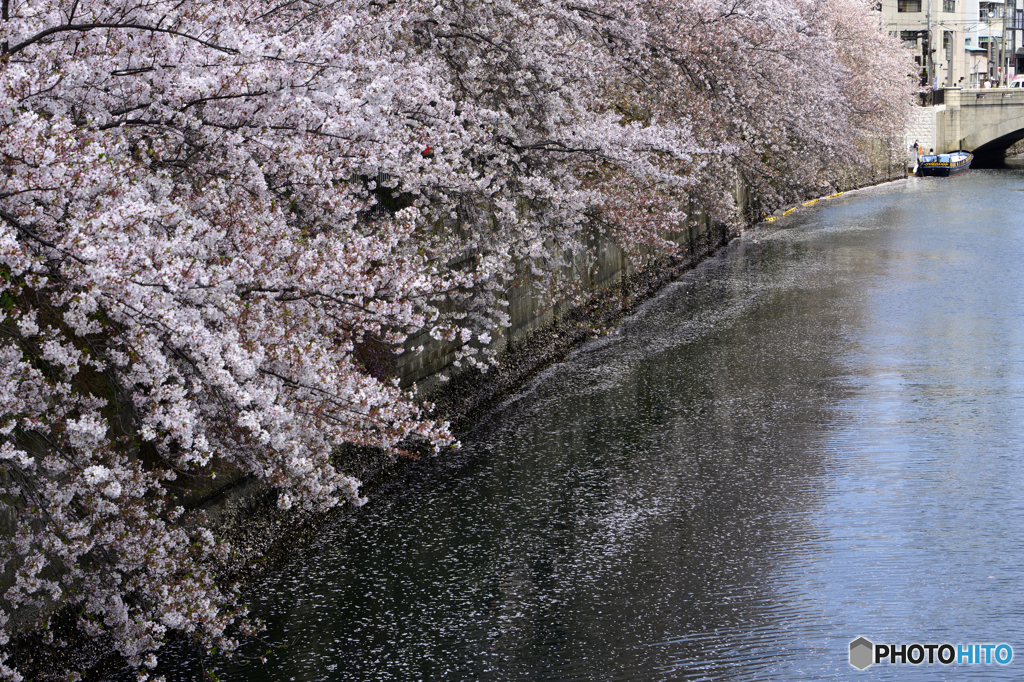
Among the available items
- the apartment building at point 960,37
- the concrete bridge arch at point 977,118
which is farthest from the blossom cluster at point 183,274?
the apartment building at point 960,37

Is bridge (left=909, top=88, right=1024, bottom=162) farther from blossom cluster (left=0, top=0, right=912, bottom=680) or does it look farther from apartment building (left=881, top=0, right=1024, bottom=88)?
blossom cluster (left=0, top=0, right=912, bottom=680)

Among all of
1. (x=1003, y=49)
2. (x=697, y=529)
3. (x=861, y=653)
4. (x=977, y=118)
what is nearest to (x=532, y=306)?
(x=697, y=529)

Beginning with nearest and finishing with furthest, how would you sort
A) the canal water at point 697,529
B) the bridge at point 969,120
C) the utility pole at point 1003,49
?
1. the canal water at point 697,529
2. the bridge at point 969,120
3. the utility pole at point 1003,49

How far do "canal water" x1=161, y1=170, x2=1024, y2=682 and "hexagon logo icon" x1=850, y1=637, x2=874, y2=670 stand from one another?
0.07 metres

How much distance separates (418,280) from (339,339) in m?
1.55

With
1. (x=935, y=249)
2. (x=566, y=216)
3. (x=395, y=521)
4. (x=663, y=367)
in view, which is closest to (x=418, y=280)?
(x=395, y=521)

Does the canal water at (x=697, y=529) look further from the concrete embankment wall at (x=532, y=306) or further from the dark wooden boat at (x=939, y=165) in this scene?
the dark wooden boat at (x=939, y=165)

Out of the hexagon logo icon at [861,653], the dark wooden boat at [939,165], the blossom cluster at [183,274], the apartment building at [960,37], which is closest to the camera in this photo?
the blossom cluster at [183,274]

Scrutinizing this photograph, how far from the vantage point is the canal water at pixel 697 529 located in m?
8.88

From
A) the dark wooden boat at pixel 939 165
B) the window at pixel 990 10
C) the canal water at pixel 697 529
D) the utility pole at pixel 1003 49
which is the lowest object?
the canal water at pixel 697 529

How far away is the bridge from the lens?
72.8m

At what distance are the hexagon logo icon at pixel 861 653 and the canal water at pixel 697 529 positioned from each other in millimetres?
66

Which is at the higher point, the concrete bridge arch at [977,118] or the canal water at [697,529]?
the concrete bridge arch at [977,118]

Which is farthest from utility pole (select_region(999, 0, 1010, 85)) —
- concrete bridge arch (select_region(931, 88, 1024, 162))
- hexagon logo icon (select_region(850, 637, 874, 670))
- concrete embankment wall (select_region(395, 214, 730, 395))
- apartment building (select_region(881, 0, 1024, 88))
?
hexagon logo icon (select_region(850, 637, 874, 670))
